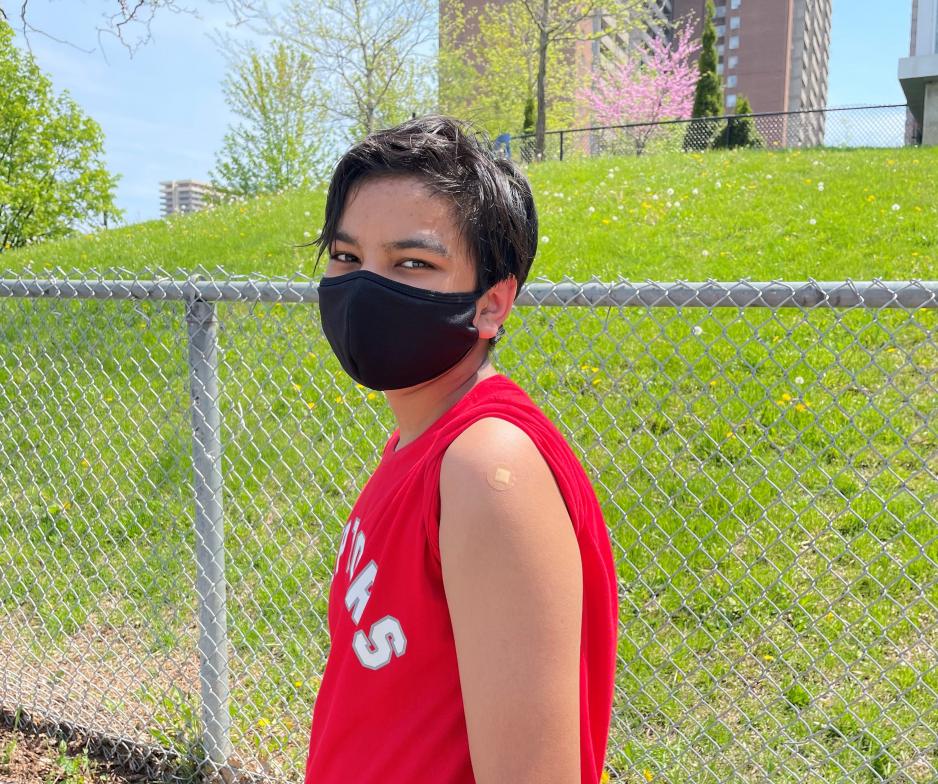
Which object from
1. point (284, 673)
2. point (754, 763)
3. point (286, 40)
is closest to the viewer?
point (754, 763)

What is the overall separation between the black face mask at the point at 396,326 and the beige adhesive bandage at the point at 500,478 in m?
0.32

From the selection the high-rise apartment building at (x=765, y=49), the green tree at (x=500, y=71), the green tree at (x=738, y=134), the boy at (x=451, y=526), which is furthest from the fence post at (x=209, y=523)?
the high-rise apartment building at (x=765, y=49)

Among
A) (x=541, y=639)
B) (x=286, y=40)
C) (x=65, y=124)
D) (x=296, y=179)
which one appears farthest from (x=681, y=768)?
(x=65, y=124)

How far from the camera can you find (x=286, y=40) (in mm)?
21406

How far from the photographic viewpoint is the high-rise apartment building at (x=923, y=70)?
50.3 feet

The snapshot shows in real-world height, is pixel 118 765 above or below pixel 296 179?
below

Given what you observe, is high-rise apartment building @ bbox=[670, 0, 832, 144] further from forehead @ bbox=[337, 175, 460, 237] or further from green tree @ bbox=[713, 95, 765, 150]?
forehead @ bbox=[337, 175, 460, 237]

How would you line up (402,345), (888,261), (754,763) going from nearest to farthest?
1. (402,345)
2. (754,763)
3. (888,261)

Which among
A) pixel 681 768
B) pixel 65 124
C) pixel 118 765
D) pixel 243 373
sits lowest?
pixel 118 765

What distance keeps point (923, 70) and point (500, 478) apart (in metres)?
17.9

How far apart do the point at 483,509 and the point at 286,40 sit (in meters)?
23.0

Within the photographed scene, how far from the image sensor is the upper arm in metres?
0.92

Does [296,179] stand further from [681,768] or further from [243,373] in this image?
[681,768]

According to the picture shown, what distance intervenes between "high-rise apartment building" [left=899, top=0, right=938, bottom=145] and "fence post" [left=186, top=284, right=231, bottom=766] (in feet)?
51.3
